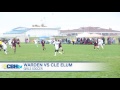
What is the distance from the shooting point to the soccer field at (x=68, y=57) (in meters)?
16.8

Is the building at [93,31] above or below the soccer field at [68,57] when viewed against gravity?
above

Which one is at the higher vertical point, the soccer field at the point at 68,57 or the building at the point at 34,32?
the building at the point at 34,32

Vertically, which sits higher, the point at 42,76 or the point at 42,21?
the point at 42,21

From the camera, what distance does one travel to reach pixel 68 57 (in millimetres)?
16797

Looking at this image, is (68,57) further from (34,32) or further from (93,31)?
(34,32)

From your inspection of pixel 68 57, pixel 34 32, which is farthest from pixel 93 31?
pixel 34 32

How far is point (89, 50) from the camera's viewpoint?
55.9ft

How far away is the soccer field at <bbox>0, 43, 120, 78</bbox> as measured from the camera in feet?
55.0

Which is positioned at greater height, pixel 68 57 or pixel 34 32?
pixel 34 32

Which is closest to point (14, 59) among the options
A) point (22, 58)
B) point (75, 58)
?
point (22, 58)

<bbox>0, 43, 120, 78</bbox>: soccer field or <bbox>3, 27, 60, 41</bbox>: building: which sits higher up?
<bbox>3, 27, 60, 41</bbox>: building

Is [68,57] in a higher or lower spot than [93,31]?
lower
